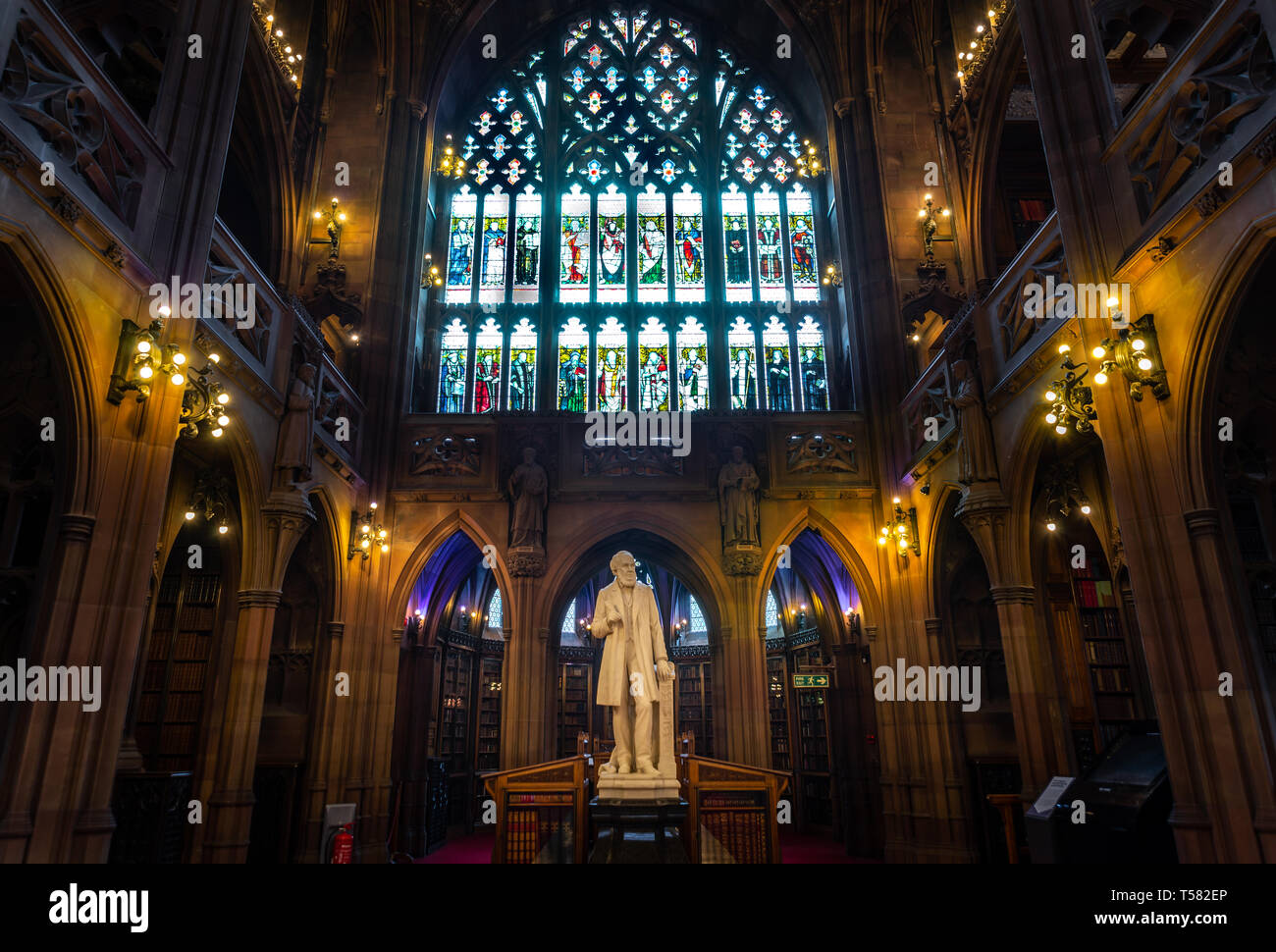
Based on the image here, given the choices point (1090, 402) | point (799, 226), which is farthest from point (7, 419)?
point (799, 226)

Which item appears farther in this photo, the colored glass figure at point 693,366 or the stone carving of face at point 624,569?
the colored glass figure at point 693,366

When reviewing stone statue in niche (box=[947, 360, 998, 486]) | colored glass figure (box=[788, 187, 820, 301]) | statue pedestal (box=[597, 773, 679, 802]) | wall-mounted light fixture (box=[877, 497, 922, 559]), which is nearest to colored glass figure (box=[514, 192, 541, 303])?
colored glass figure (box=[788, 187, 820, 301])

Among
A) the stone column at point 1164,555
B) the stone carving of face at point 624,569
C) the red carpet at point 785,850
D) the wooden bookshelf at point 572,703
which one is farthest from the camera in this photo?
the wooden bookshelf at point 572,703

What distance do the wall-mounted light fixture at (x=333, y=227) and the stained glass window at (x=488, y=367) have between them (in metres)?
3.40

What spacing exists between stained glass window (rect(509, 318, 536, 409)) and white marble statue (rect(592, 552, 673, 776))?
28.5ft

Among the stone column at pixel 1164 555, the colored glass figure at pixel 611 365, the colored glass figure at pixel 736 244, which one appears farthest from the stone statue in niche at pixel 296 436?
the colored glass figure at pixel 736 244

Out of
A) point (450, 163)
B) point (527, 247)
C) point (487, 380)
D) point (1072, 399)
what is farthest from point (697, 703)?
point (450, 163)

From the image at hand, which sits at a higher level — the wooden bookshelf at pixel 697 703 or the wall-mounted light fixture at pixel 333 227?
the wall-mounted light fixture at pixel 333 227

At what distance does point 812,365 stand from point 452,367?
24.4ft

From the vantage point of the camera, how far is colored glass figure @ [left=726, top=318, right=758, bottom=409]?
15203mm

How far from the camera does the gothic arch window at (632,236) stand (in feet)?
50.2

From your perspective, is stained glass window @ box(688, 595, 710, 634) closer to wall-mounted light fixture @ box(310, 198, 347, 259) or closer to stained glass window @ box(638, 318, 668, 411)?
stained glass window @ box(638, 318, 668, 411)

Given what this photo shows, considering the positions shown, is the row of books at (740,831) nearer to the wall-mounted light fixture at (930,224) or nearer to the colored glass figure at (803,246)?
the wall-mounted light fixture at (930,224)

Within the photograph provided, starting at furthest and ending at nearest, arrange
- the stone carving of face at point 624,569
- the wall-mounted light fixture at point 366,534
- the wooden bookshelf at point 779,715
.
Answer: the wooden bookshelf at point 779,715, the wall-mounted light fixture at point 366,534, the stone carving of face at point 624,569
